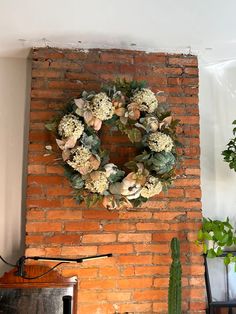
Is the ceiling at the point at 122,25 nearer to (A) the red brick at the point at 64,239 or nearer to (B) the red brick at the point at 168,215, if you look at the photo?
(B) the red brick at the point at 168,215

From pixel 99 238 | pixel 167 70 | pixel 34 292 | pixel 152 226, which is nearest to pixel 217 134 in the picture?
pixel 167 70

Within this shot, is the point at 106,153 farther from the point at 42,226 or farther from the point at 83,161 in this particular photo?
the point at 42,226

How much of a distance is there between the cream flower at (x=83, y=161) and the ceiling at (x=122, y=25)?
762mm

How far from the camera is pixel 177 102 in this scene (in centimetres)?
249

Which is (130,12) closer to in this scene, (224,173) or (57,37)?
(57,37)

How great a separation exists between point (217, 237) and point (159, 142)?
767mm

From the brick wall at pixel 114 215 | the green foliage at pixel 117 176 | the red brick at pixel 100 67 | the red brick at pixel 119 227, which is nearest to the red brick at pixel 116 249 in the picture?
the brick wall at pixel 114 215

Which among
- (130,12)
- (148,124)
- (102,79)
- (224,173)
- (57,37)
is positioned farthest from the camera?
(224,173)

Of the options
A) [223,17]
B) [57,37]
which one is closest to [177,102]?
[223,17]

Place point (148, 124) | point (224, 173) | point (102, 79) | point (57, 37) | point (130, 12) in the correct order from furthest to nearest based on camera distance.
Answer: point (224, 173) → point (102, 79) → point (57, 37) → point (148, 124) → point (130, 12)

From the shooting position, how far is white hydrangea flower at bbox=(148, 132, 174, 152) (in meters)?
2.09

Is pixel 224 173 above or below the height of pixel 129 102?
below

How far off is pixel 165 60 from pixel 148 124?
65cm

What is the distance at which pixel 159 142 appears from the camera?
6.83 feet
